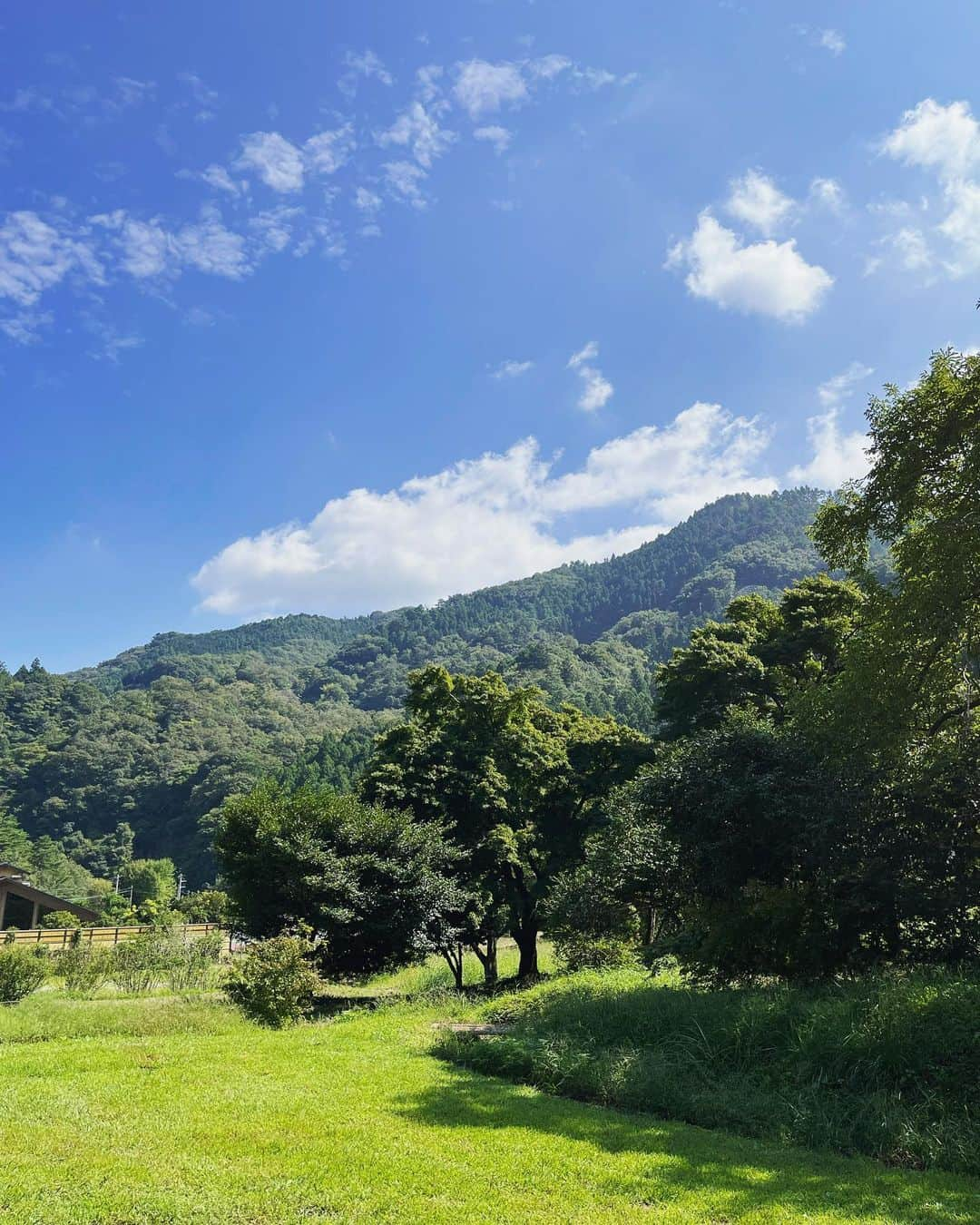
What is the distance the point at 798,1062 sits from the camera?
9609 millimetres

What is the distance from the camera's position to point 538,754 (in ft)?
87.3

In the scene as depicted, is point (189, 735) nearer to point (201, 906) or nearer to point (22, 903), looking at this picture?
point (201, 906)

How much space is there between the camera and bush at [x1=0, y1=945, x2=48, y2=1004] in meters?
18.5

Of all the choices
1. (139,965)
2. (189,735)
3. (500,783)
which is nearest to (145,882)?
(189,735)

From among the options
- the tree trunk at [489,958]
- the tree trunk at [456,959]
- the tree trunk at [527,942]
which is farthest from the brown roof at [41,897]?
the tree trunk at [527,942]

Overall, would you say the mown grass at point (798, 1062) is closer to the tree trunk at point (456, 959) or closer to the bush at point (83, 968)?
the tree trunk at point (456, 959)

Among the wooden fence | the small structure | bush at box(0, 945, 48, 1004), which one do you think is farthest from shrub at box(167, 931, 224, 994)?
the small structure

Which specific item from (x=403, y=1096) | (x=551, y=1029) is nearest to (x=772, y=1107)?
(x=403, y=1096)

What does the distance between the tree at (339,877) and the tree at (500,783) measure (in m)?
1.93

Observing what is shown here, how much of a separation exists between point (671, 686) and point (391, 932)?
12.8m

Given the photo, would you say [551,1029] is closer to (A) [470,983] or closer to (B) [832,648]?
(A) [470,983]

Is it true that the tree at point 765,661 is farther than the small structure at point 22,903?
No

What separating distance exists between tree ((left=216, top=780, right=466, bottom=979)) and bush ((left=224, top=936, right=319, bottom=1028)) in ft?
9.44

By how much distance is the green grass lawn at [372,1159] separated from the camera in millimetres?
5461
